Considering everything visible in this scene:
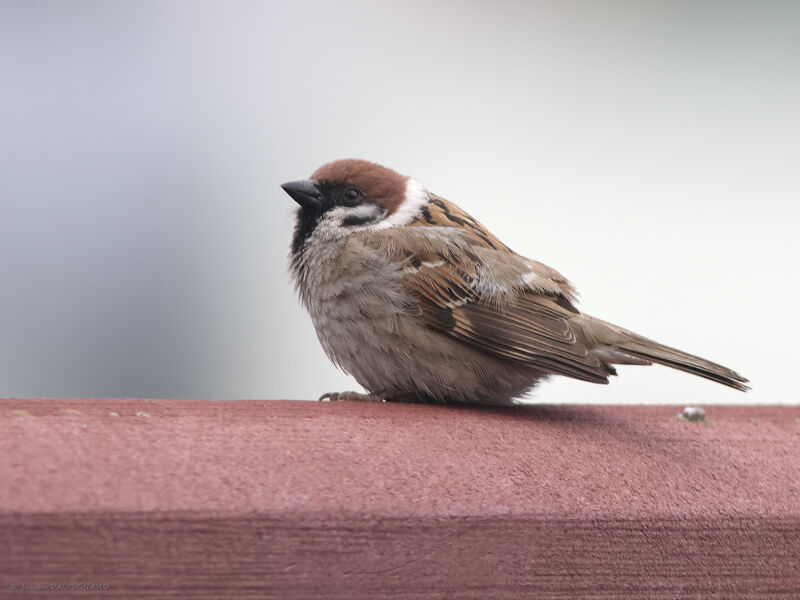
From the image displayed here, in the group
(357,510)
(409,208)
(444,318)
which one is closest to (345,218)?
(409,208)

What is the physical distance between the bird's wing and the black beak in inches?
7.6

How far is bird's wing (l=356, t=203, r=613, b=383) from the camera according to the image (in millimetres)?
1739

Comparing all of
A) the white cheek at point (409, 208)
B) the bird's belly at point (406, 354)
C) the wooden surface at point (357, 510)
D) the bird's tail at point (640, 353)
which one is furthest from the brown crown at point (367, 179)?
the wooden surface at point (357, 510)

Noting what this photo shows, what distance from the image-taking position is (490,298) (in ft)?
6.03

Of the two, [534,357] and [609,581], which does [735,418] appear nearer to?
[534,357]

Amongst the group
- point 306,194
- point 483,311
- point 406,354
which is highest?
point 306,194

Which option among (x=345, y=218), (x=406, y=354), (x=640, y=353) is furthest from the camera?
(x=345, y=218)

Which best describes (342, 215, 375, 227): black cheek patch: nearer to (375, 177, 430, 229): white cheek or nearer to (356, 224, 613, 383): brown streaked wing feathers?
(375, 177, 430, 229): white cheek

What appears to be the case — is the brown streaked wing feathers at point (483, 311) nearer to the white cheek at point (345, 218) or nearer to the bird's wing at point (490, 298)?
the bird's wing at point (490, 298)

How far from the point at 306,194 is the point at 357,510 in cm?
123

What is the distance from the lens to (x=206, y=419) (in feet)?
3.73

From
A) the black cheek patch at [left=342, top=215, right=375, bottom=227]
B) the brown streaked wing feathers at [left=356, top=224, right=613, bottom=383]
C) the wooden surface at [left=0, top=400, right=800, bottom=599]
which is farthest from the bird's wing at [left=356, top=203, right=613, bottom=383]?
the wooden surface at [left=0, top=400, right=800, bottom=599]

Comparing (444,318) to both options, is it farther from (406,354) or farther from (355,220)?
(355,220)

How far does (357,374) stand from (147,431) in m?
0.90
